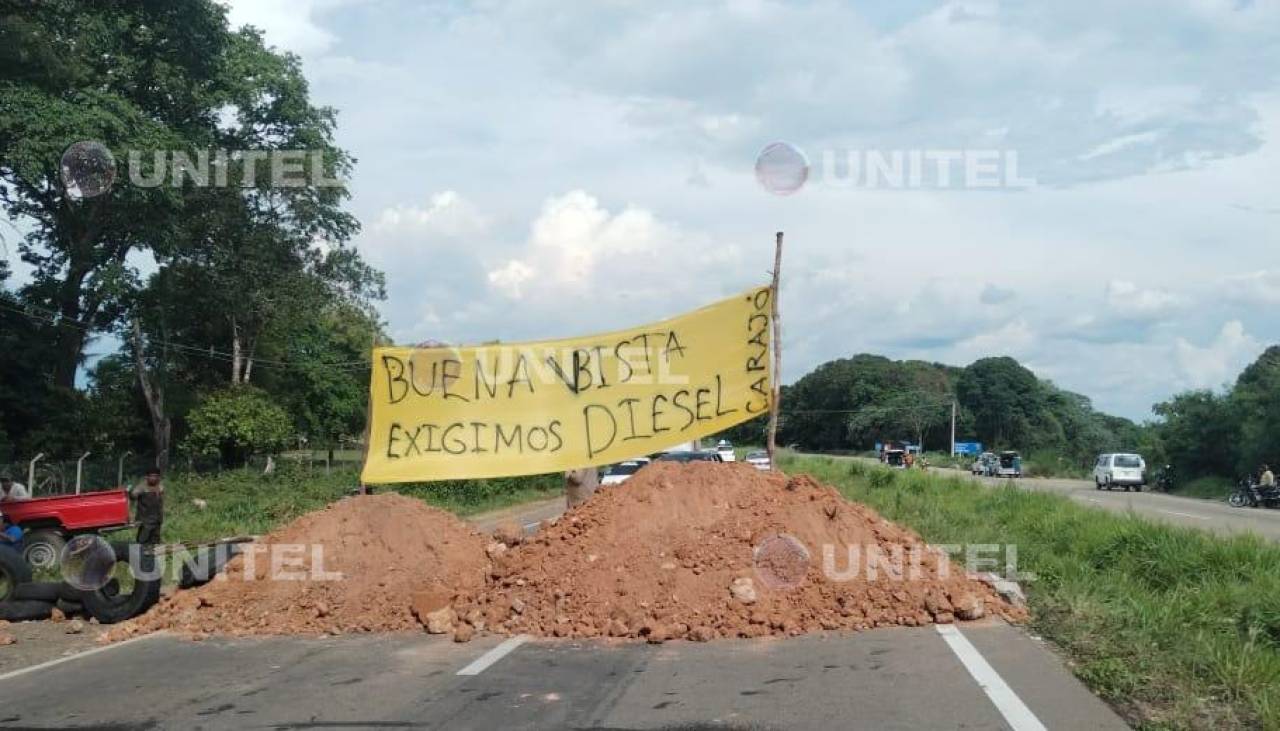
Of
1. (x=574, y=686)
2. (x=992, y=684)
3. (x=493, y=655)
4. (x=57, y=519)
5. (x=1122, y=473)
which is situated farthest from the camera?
(x=1122, y=473)

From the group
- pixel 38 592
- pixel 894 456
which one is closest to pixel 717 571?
pixel 38 592

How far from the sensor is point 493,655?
8664mm

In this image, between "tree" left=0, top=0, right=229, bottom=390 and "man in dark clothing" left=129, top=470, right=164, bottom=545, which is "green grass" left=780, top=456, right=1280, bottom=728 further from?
"tree" left=0, top=0, right=229, bottom=390

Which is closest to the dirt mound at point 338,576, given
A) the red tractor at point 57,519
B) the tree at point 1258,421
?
the red tractor at point 57,519

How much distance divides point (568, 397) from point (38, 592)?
5.82 meters

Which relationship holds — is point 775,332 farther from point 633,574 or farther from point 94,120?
point 94,120

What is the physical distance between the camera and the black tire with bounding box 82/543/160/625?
1091cm

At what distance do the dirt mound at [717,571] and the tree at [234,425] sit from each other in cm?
3292

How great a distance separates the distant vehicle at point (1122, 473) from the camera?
48156 mm

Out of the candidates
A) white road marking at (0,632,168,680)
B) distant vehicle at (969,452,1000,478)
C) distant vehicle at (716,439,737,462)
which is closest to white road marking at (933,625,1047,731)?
distant vehicle at (716,439,737,462)

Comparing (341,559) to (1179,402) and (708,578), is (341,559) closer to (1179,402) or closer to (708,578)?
(708,578)

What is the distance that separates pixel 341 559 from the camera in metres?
10.8

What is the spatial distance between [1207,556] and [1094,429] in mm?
96553

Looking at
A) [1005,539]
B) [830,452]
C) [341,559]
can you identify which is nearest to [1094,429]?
[830,452]
